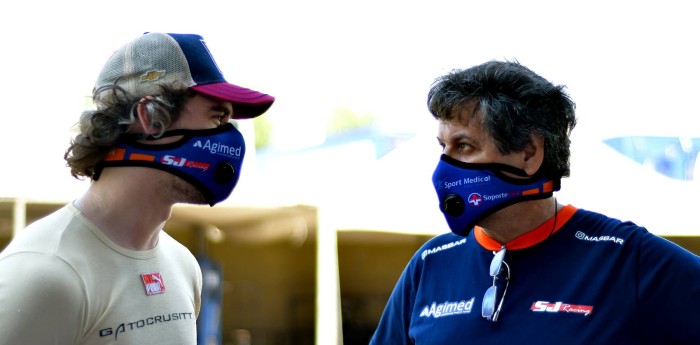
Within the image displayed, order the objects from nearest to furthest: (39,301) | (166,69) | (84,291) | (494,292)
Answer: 1. (39,301)
2. (84,291)
3. (494,292)
4. (166,69)

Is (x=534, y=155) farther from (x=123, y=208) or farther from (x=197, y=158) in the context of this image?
(x=123, y=208)

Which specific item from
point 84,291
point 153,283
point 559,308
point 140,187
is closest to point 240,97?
point 140,187

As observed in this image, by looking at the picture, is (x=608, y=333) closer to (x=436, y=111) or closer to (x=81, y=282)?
(x=436, y=111)

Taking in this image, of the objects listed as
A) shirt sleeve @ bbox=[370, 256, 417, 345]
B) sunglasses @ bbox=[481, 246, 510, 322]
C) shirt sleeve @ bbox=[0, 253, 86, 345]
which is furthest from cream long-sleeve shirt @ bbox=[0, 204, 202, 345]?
sunglasses @ bbox=[481, 246, 510, 322]

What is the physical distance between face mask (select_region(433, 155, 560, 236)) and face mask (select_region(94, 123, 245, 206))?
72cm

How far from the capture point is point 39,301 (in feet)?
6.96

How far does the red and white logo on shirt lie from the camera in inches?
98.4

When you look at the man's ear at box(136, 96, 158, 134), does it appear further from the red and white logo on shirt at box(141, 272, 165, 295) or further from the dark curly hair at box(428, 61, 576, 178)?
the dark curly hair at box(428, 61, 576, 178)

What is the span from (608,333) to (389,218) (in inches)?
197

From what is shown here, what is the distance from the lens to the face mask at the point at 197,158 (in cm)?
256

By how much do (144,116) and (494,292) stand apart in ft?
4.02

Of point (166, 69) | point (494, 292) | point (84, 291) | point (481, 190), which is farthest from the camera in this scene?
point (166, 69)

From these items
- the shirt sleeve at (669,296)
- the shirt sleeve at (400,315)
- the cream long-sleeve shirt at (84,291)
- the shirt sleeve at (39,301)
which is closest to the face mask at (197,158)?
the cream long-sleeve shirt at (84,291)

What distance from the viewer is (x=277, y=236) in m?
8.93
